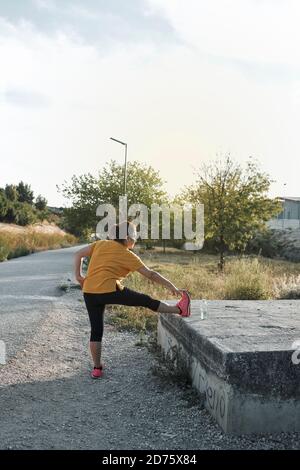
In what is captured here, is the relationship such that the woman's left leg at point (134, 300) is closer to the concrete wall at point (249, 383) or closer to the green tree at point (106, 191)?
the concrete wall at point (249, 383)

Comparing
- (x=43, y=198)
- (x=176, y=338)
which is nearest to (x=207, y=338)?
(x=176, y=338)

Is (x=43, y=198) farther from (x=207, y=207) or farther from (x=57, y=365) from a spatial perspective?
(x=57, y=365)

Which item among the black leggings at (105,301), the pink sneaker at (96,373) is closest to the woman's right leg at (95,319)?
the black leggings at (105,301)

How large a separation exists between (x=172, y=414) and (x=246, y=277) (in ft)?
20.1

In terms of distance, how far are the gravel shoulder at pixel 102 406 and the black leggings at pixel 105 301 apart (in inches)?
21.5

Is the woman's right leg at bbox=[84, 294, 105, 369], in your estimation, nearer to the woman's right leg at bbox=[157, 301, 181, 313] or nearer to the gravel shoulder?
the gravel shoulder

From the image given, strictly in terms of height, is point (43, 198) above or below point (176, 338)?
above

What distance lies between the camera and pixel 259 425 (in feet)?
12.6

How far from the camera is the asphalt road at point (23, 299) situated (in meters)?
6.98

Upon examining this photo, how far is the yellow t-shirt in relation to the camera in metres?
5.14

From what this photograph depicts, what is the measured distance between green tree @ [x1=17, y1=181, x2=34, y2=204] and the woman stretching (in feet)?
177

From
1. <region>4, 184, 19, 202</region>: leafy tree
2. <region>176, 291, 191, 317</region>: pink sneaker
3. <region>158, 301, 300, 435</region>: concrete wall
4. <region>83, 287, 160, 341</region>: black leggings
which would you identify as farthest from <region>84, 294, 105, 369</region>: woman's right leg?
<region>4, 184, 19, 202</region>: leafy tree

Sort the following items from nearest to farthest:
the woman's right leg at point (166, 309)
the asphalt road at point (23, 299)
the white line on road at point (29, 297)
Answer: the woman's right leg at point (166, 309) < the asphalt road at point (23, 299) < the white line on road at point (29, 297)

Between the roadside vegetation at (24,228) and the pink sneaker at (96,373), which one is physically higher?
the roadside vegetation at (24,228)
